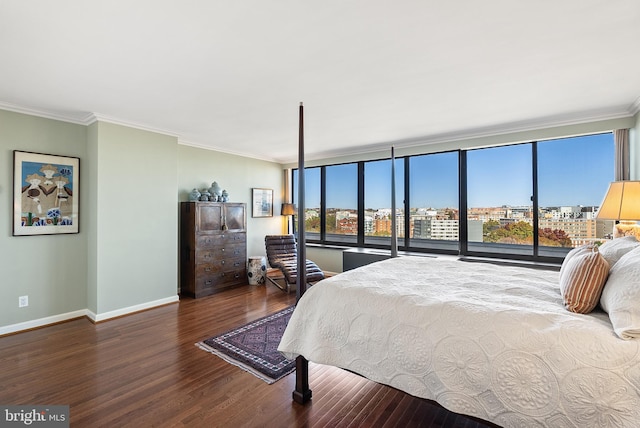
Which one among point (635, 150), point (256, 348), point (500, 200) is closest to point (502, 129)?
point (500, 200)

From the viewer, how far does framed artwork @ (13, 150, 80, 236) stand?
11.0 feet

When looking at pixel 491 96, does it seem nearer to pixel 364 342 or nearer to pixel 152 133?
pixel 364 342

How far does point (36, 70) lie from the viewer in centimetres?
244

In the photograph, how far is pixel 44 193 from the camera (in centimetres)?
351

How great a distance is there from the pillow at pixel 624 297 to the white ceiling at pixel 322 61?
1.43m

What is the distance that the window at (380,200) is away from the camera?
17.7 ft

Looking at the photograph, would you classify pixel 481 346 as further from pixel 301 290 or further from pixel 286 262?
pixel 286 262

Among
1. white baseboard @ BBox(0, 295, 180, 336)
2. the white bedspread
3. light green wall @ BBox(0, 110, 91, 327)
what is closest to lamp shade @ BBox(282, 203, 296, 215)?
white baseboard @ BBox(0, 295, 180, 336)

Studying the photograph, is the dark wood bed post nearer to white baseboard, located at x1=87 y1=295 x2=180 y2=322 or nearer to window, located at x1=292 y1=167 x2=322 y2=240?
white baseboard, located at x1=87 y1=295 x2=180 y2=322

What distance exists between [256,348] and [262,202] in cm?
374

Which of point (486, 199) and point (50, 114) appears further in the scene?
point (486, 199)

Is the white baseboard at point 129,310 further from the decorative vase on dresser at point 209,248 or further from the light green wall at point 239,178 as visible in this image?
the light green wall at point 239,178

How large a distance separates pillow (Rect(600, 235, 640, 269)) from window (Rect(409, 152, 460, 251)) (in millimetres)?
2823

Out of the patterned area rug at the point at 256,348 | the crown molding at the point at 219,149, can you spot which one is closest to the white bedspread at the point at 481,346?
the patterned area rug at the point at 256,348
